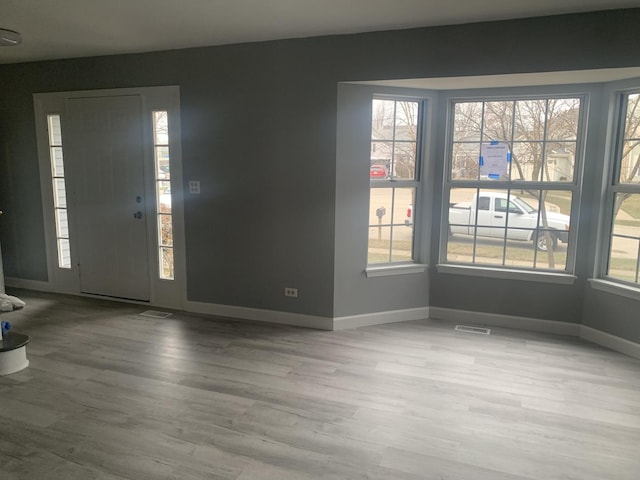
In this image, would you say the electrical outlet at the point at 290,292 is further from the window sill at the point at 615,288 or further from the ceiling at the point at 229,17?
the window sill at the point at 615,288

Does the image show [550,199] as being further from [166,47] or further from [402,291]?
[166,47]

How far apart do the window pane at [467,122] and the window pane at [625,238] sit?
127 cm

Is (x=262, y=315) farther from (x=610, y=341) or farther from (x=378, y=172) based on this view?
(x=610, y=341)

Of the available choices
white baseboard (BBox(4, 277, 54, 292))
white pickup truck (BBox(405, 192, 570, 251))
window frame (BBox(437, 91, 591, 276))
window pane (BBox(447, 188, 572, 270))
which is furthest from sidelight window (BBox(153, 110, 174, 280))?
window pane (BBox(447, 188, 572, 270))

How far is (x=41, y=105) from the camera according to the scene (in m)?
4.84

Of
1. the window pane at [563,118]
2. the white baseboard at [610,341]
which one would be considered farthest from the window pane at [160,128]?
the white baseboard at [610,341]

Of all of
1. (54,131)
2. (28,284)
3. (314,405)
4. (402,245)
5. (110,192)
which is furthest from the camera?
(28,284)

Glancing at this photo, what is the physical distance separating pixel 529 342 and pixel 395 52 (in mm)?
2627

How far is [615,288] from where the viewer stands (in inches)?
142

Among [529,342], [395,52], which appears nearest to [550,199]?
[529,342]

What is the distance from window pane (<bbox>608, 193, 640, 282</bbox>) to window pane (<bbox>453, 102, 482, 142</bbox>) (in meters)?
1.27

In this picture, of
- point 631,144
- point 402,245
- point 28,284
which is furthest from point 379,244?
point 28,284

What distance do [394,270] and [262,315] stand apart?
1.31 metres

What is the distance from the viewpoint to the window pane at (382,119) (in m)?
3.96
